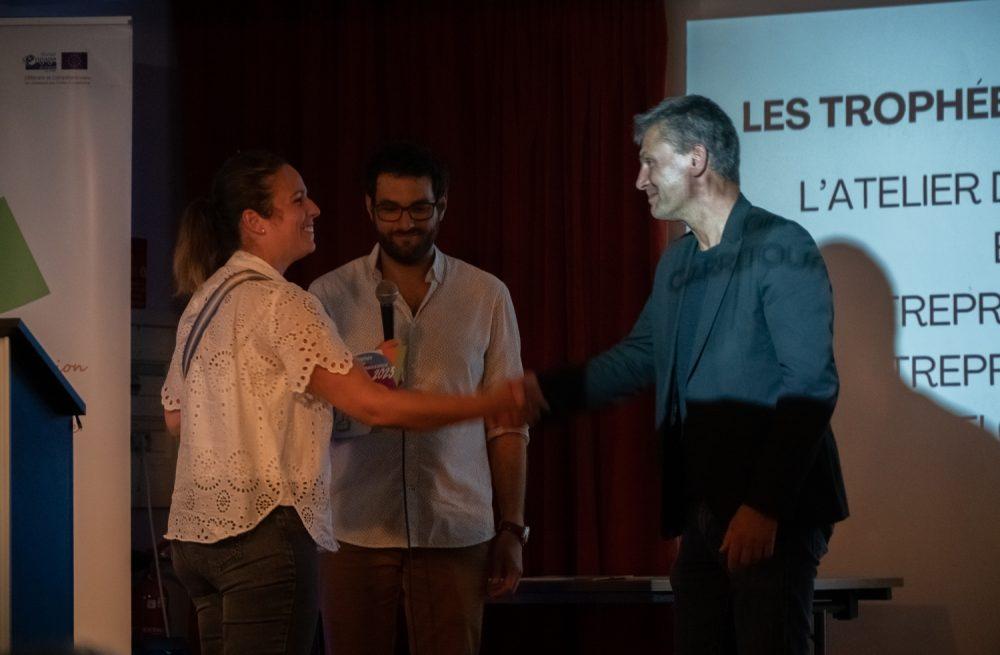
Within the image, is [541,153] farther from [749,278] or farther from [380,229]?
[749,278]

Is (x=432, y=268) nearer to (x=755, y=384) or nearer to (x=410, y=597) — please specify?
(x=410, y=597)

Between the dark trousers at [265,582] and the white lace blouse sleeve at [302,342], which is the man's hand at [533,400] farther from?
the dark trousers at [265,582]

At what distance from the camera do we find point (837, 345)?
4.78 metres

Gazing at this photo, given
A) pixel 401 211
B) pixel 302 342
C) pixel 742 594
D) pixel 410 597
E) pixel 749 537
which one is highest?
pixel 401 211

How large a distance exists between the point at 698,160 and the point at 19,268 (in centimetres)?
294

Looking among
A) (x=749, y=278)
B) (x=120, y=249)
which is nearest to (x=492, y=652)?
(x=120, y=249)

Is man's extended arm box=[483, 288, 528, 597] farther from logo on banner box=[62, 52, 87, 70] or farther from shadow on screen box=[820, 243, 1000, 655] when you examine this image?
logo on banner box=[62, 52, 87, 70]

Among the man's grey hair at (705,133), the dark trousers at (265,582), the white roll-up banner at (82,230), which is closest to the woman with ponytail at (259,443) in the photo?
the dark trousers at (265,582)

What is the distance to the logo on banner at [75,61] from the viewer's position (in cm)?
479

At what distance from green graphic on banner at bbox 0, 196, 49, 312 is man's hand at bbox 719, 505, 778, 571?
10.4 feet

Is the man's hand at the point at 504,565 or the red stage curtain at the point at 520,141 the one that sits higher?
the red stage curtain at the point at 520,141

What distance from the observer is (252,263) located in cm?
273

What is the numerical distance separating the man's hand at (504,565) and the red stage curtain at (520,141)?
166cm

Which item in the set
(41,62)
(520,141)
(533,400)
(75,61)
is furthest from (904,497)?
(41,62)
